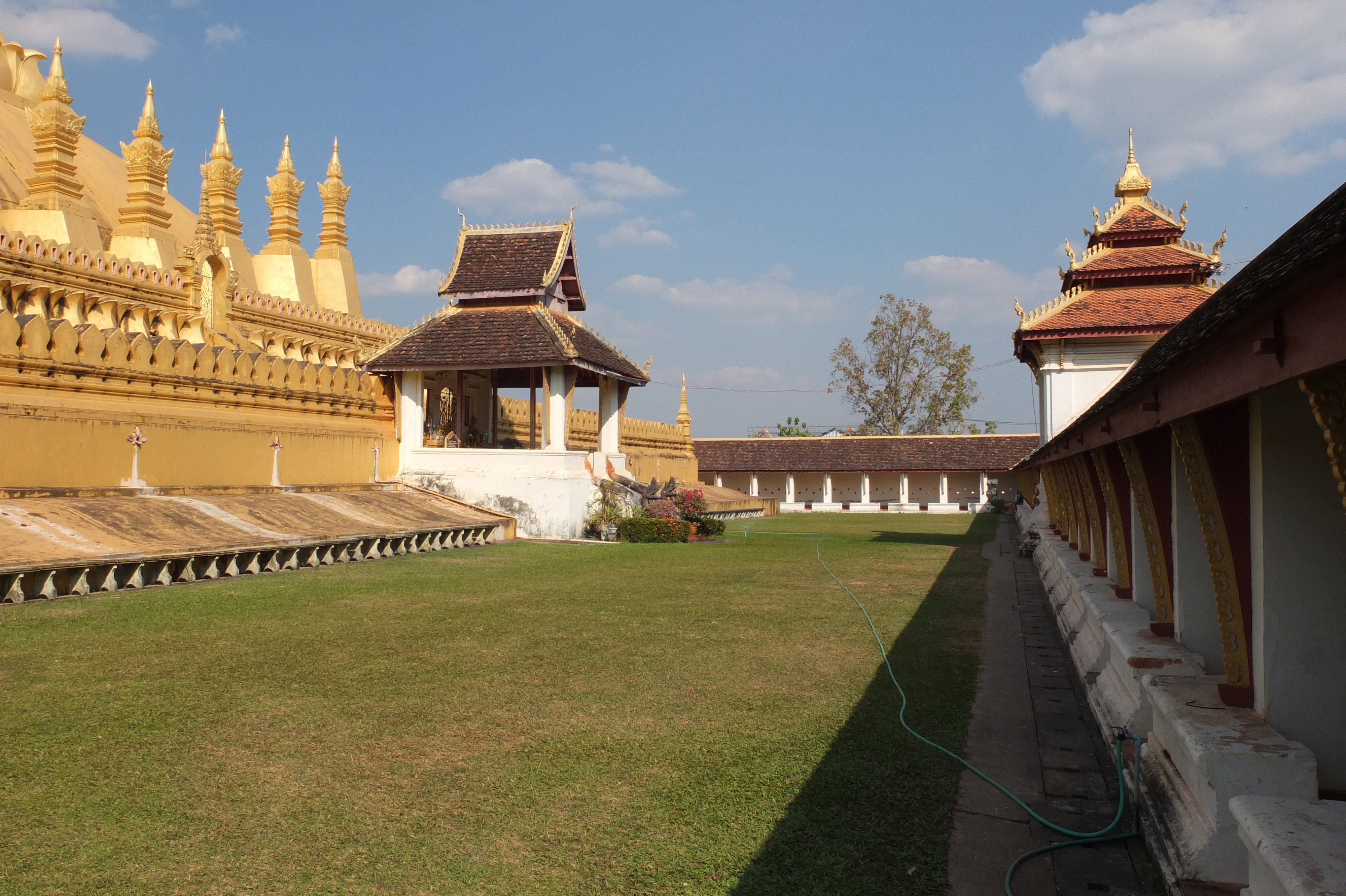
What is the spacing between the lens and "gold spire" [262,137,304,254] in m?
32.3

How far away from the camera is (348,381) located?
18953mm

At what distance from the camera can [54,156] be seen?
2270cm

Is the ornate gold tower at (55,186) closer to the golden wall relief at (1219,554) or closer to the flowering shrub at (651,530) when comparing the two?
the flowering shrub at (651,530)

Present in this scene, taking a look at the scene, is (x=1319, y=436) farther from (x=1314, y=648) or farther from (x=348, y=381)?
(x=348, y=381)

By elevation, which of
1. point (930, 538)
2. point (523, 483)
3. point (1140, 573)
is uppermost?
point (523, 483)

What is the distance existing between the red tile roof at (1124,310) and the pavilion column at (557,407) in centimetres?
1007

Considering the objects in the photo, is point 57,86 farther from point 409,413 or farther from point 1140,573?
point 1140,573

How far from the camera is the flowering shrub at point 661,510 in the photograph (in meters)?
19.7

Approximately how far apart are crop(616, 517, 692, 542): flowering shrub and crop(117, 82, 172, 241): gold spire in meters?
15.6

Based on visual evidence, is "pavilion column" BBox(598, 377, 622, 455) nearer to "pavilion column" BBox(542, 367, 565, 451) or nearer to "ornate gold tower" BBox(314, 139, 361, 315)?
"pavilion column" BBox(542, 367, 565, 451)

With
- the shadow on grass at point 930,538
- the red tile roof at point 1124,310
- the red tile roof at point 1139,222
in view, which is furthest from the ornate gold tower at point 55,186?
the red tile roof at point 1139,222

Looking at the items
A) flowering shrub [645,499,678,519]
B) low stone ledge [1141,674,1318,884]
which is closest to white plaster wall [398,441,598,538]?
flowering shrub [645,499,678,519]

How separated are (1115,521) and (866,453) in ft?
116

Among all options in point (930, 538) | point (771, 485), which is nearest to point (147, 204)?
point (930, 538)
